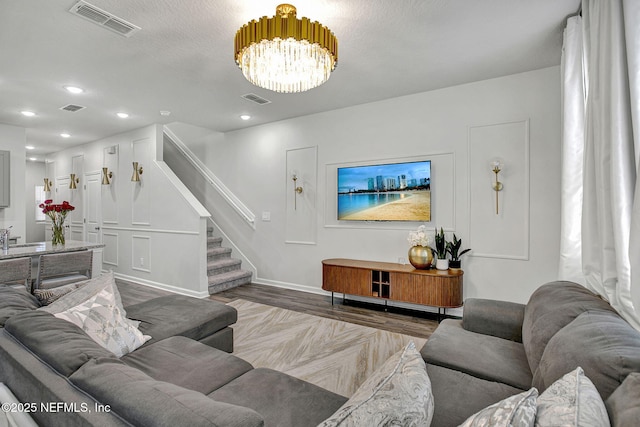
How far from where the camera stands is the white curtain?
4.78 ft

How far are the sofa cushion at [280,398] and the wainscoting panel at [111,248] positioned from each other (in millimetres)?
5543

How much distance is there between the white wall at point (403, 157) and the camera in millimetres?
3301

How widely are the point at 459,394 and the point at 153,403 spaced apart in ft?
3.93

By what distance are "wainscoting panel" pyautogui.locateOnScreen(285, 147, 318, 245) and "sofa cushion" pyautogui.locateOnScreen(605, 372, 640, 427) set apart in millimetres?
3984

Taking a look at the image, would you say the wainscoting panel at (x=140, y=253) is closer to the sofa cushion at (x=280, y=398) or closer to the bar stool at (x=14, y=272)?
the bar stool at (x=14, y=272)

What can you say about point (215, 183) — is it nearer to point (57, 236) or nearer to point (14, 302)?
point (57, 236)

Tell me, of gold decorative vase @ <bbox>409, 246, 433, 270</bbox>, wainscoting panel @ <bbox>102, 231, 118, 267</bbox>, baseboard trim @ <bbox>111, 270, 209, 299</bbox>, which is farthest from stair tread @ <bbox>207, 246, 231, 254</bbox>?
gold decorative vase @ <bbox>409, 246, 433, 270</bbox>

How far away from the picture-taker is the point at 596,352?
1144mm

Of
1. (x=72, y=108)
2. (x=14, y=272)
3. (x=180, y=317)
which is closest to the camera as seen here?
(x=180, y=317)

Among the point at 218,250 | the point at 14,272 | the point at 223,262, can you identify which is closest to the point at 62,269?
the point at 14,272

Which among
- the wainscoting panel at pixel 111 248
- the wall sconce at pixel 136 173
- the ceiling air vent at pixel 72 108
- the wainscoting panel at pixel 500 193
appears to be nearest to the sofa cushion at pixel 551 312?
the wainscoting panel at pixel 500 193

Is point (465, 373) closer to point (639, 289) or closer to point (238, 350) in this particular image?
point (639, 289)

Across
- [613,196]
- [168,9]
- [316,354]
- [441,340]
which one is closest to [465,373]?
[441,340]

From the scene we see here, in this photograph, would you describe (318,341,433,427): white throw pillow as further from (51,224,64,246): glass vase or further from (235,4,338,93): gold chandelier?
(51,224,64,246): glass vase
